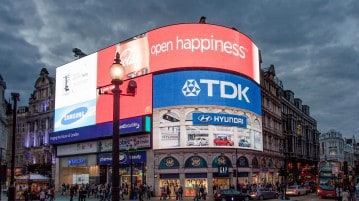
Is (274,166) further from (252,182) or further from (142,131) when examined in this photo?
(142,131)

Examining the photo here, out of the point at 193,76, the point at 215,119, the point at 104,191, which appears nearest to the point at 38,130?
the point at 104,191

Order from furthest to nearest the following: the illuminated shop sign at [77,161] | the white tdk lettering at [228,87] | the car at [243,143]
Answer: the illuminated shop sign at [77,161], the car at [243,143], the white tdk lettering at [228,87]

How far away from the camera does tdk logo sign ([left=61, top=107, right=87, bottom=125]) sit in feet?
236

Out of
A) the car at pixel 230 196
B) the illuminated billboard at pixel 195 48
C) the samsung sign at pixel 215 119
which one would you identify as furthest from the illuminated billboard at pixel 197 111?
the car at pixel 230 196

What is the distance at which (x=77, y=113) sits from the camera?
240 feet

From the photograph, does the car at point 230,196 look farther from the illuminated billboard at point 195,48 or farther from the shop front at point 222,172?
the illuminated billboard at point 195,48

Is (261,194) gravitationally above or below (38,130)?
below

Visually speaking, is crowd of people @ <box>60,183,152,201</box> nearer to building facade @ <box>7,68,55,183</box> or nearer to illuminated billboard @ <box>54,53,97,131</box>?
illuminated billboard @ <box>54,53,97,131</box>

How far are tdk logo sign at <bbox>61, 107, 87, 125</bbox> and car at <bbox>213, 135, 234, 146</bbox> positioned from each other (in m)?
24.2

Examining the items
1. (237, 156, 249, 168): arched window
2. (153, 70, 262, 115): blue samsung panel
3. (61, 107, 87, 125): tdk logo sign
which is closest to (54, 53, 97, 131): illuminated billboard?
(61, 107, 87, 125): tdk logo sign

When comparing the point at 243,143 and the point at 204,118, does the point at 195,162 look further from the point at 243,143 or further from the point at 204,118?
the point at 243,143

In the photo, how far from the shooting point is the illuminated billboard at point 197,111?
5812 centimetres

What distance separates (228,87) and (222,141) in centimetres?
762

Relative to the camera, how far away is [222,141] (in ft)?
193
